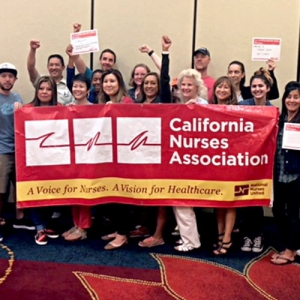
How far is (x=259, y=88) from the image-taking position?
3.38m

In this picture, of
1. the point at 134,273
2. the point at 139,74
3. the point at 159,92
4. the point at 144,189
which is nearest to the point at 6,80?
the point at 139,74

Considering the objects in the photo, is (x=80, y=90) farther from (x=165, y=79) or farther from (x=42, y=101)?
(x=165, y=79)

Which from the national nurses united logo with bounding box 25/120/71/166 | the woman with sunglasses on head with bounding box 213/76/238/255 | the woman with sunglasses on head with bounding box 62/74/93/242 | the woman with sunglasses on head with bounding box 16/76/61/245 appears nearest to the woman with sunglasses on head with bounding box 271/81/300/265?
the woman with sunglasses on head with bounding box 213/76/238/255

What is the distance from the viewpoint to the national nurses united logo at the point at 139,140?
3354 mm

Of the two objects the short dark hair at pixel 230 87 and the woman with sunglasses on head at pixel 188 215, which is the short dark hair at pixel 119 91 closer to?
the woman with sunglasses on head at pixel 188 215

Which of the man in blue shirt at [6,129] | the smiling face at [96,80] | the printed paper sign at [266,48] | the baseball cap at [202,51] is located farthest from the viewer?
the baseball cap at [202,51]

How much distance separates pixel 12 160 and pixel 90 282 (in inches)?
53.9

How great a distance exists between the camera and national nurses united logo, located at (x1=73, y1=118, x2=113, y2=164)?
3379mm

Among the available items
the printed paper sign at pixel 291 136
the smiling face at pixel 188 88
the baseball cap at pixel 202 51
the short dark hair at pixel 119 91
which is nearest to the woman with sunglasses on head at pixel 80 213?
the short dark hair at pixel 119 91

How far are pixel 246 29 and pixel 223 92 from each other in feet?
4.32

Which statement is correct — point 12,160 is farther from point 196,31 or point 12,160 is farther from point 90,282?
point 196,31

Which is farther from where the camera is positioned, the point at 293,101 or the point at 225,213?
the point at 225,213

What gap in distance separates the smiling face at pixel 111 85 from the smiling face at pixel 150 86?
0.23 metres

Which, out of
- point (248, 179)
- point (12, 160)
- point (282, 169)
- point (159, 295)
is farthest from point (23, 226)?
point (282, 169)
